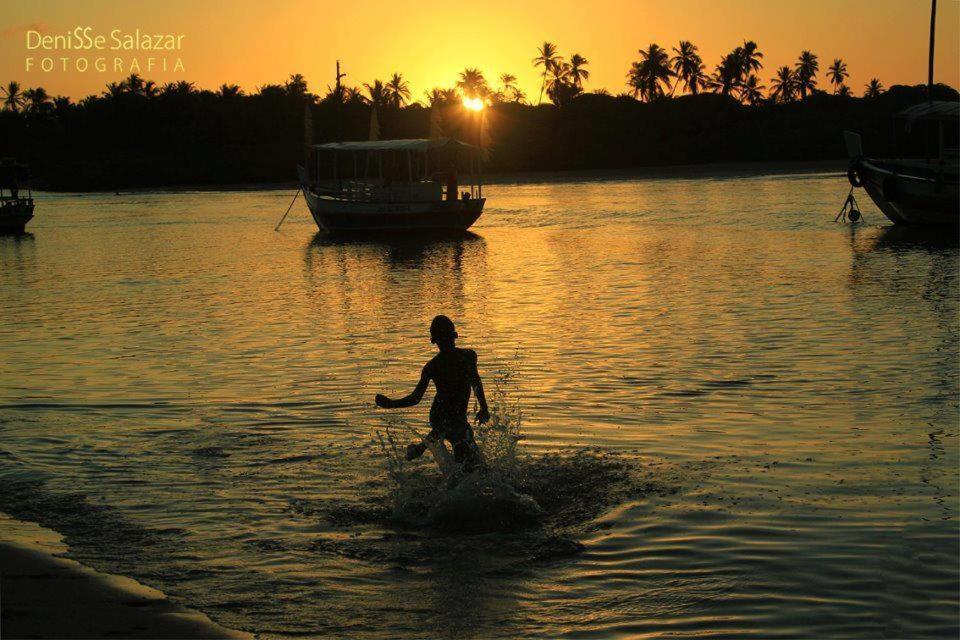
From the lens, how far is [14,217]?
168ft

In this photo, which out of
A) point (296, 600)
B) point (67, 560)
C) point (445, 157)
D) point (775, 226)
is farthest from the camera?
point (445, 157)

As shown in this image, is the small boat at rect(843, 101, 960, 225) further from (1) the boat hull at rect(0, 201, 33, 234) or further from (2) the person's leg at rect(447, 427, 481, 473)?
(1) the boat hull at rect(0, 201, 33, 234)

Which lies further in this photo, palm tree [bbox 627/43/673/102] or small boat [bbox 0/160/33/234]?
palm tree [bbox 627/43/673/102]

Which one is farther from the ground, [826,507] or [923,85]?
[923,85]

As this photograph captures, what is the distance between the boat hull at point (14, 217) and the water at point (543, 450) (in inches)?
968

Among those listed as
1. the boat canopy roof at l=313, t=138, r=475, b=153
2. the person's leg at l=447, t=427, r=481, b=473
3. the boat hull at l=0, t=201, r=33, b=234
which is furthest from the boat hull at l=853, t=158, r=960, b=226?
the boat hull at l=0, t=201, r=33, b=234

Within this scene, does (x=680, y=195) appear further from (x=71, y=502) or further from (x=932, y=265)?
(x=71, y=502)

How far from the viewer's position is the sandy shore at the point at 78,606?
6301mm

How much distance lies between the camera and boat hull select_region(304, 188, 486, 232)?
44.3 m

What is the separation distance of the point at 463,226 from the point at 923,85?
3781 inches

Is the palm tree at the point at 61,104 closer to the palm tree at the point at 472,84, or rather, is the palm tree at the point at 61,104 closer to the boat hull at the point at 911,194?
the palm tree at the point at 472,84

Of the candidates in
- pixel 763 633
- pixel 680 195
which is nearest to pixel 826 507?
pixel 763 633

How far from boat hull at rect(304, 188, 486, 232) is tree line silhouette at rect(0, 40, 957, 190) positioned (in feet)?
213

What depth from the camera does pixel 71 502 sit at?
31.3 feet
